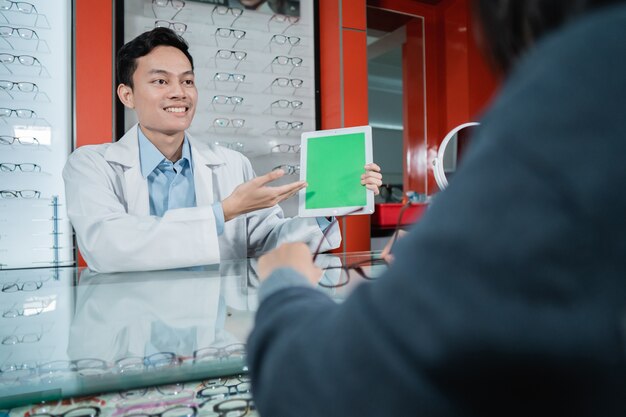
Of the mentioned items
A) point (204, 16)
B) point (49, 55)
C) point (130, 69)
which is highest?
point (204, 16)

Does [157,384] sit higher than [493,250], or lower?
lower

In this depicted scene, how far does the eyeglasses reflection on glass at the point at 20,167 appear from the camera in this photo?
96.5 inches

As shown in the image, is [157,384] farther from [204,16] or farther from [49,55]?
[204,16]

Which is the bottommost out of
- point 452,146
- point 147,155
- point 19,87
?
point 452,146

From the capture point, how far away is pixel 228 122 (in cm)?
291

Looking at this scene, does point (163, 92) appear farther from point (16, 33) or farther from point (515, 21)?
point (515, 21)

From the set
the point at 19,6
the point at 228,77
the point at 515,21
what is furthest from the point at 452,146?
the point at 19,6

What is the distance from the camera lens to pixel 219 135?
2898mm

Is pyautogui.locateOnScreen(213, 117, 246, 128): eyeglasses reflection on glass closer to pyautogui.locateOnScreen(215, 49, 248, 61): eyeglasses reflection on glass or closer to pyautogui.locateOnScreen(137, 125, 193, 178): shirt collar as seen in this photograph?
pyautogui.locateOnScreen(215, 49, 248, 61): eyeglasses reflection on glass

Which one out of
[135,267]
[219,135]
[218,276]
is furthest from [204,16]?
[218,276]

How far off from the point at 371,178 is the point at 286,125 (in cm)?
162

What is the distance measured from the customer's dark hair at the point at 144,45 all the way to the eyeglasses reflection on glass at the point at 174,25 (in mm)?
505

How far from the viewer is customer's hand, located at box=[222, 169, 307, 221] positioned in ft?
5.60

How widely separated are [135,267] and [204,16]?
187 cm
